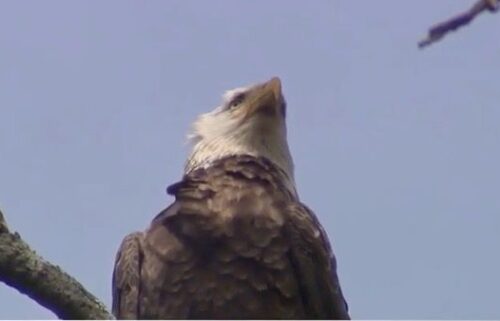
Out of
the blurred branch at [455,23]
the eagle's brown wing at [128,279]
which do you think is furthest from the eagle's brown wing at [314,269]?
the blurred branch at [455,23]

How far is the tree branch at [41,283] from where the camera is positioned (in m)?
2.64

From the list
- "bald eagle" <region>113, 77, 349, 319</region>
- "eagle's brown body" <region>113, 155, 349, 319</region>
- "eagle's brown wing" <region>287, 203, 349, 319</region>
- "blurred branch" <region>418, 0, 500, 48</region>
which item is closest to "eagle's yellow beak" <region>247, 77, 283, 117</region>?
"bald eagle" <region>113, 77, 349, 319</region>

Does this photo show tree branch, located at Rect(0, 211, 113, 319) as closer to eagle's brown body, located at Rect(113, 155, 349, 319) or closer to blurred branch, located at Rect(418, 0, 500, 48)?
eagle's brown body, located at Rect(113, 155, 349, 319)

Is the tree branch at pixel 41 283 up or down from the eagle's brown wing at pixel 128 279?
down

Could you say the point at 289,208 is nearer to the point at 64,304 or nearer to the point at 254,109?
the point at 254,109

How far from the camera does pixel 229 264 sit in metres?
4.08

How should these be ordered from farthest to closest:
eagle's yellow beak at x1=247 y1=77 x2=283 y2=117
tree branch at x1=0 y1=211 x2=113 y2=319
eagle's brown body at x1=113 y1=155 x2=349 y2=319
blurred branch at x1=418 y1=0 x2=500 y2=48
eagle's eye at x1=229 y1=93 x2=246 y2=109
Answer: eagle's eye at x1=229 y1=93 x2=246 y2=109 < eagle's yellow beak at x1=247 y1=77 x2=283 y2=117 < eagle's brown body at x1=113 y1=155 x2=349 y2=319 < tree branch at x1=0 y1=211 x2=113 y2=319 < blurred branch at x1=418 y1=0 x2=500 y2=48

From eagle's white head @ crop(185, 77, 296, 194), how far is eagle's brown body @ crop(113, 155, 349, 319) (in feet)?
2.58

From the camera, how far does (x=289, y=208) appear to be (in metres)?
4.38

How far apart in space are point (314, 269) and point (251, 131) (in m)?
1.46

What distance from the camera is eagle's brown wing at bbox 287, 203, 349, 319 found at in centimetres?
413

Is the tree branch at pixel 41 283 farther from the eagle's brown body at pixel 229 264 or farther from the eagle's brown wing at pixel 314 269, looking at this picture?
the eagle's brown wing at pixel 314 269

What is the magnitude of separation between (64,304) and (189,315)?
1.36 meters

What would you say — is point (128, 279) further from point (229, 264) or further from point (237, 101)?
point (237, 101)
